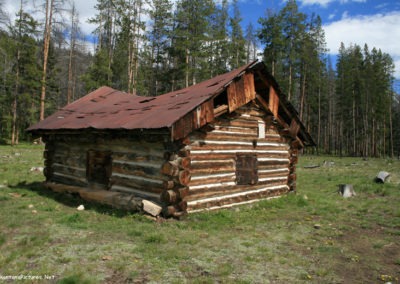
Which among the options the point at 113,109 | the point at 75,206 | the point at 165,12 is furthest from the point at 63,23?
the point at 75,206

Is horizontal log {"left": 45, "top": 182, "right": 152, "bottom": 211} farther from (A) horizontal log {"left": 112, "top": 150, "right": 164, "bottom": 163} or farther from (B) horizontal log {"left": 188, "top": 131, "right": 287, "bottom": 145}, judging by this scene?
(B) horizontal log {"left": 188, "top": 131, "right": 287, "bottom": 145}

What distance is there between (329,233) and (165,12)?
32846mm

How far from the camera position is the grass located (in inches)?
203

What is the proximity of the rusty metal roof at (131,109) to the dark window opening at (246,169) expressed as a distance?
282 cm

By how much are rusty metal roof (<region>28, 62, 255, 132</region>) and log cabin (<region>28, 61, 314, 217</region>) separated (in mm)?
61

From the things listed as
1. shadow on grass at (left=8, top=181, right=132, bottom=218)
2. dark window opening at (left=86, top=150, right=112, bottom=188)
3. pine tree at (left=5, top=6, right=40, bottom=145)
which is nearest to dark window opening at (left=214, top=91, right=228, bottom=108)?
dark window opening at (left=86, top=150, right=112, bottom=188)

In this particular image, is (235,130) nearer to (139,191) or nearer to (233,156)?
(233,156)

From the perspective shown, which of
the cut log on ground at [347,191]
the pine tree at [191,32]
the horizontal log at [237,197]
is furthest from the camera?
the pine tree at [191,32]

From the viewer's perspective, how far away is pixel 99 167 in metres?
11.0

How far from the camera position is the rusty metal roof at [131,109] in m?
8.38

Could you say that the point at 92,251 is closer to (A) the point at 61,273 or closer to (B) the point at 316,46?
(A) the point at 61,273

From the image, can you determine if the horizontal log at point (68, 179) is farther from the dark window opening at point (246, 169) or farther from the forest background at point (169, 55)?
the forest background at point (169, 55)

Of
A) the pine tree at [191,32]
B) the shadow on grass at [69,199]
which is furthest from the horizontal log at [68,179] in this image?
the pine tree at [191,32]

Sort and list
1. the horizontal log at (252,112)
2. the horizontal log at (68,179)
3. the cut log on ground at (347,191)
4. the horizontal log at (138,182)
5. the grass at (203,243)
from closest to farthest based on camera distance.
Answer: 1. the grass at (203,243)
2. the horizontal log at (138,182)
3. the horizontal log at (252,112)
4. the horizontal log at (68,179)
5. the cut log on ground at (347,191)
